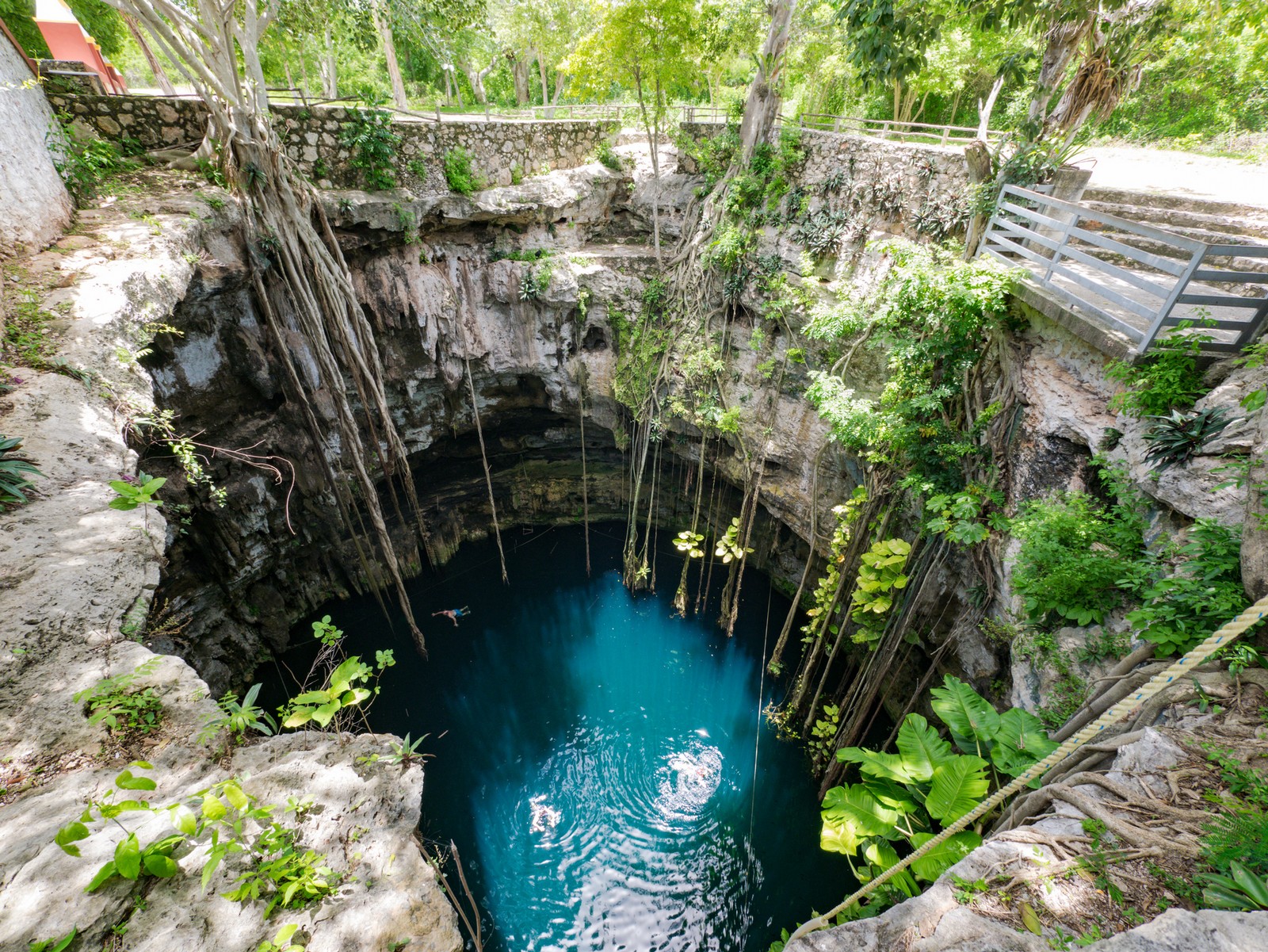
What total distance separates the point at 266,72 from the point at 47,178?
1370 cm

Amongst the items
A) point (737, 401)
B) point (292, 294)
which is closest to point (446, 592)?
point (292, 294)

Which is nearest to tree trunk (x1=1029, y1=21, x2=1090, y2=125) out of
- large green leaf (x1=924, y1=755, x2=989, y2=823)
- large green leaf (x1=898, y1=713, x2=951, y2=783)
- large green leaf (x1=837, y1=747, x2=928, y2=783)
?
large green leaf (x1=898, y1=713, x2=951, y2=783)

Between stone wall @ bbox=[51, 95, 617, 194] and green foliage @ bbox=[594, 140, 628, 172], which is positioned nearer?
stone wall @ bbox=[51, 95, 617, 194]

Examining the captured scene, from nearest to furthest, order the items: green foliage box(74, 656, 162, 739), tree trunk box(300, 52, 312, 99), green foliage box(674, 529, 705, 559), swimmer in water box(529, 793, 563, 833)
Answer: green foliage box(74, 656, 162, 739), swimmer in water box(529, 793, 563, 833), green foliage box(674, 529, 705, 559), tree trunk box(300, 52, 312, 99)

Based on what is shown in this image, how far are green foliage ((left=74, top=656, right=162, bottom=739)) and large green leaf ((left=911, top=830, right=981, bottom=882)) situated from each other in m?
4.03

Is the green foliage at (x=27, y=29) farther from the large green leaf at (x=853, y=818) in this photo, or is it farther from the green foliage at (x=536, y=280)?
the large green leaf at (x=853, y=818)

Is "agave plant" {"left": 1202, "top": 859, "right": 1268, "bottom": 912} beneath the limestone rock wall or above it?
above

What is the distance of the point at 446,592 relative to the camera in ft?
31.2

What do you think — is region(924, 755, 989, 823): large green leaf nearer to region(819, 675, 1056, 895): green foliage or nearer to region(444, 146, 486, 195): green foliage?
region(819, 675, 1056, 895): green foliage

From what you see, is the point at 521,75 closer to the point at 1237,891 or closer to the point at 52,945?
the point at 52,945

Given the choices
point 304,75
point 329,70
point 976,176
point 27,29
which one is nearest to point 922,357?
point 976,176

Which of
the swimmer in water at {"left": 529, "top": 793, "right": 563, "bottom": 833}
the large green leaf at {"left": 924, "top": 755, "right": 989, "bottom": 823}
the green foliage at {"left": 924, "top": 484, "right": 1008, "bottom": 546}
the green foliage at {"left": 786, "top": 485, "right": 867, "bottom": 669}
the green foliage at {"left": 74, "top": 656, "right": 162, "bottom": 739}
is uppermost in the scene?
the green foliage at {"left": 74, "top": 656, "right": 162, "bottom": 739}

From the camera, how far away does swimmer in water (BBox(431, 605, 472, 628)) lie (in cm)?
877

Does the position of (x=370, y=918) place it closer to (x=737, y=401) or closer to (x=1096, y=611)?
(x=1096, y=611)
